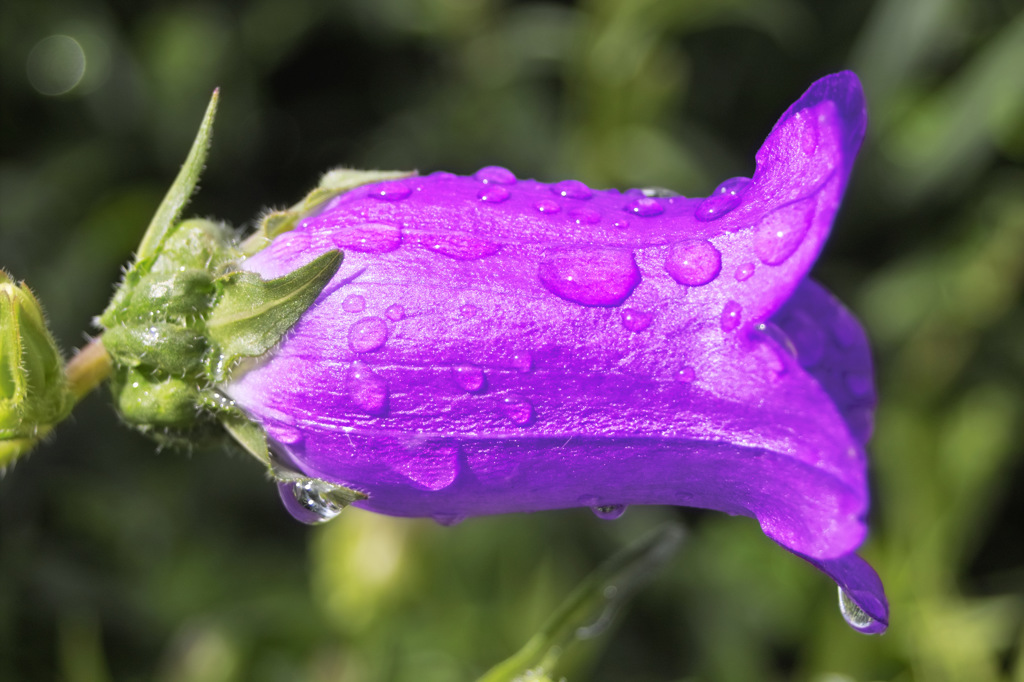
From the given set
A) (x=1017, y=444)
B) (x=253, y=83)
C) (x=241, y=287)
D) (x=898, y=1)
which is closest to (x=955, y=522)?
(x=1017, y=444)

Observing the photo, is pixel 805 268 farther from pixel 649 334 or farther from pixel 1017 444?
pixel 1017 444

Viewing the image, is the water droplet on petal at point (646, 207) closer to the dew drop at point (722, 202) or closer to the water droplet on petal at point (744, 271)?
the dew drop at point (722, 202)

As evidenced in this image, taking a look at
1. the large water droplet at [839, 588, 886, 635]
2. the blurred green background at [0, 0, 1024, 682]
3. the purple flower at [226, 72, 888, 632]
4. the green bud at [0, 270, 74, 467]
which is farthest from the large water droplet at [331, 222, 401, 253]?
the blurred green background at [0, 0, 1024, 682]

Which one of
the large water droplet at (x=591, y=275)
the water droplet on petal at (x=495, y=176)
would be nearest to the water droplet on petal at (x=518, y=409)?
the large water droplet at (x=591, y=275)

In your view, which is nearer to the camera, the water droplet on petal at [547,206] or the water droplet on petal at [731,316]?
the water droplet on petal at [731,316]

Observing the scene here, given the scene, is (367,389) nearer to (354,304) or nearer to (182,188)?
(354,304)

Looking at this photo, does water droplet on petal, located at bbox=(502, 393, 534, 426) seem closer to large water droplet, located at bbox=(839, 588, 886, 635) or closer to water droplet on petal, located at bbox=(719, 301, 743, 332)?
water droplet on petal, located at bbox=(719, 301, 743, 332)
